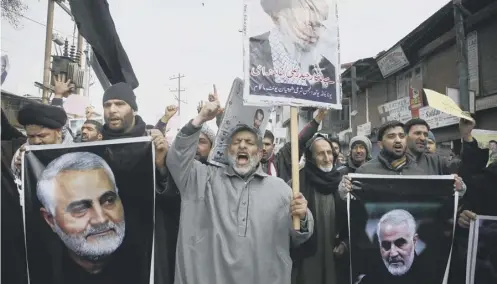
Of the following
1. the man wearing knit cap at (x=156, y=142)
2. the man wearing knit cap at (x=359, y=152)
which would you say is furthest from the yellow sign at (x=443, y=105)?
the man wearing knit cap at (x=156, y=142)

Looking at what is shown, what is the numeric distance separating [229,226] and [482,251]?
175 cm

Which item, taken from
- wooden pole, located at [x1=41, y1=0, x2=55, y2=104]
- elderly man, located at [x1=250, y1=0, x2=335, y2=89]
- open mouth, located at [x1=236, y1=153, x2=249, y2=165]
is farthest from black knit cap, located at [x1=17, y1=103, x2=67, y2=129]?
wooden pole, located at [x1=41, y1=0, x2=55, y2=104]

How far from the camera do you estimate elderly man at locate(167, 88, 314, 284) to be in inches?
102

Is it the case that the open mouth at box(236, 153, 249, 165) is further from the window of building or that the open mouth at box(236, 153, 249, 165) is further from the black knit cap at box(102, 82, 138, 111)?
the window of building

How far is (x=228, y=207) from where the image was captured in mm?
2689

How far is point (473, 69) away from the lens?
12.1 m

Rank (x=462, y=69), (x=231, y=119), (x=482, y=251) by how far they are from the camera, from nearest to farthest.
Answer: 1. (x=482, y=251)
2. (x=231, y=119)
3. (x=462, y=69)

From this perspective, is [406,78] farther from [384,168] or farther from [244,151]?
[244,151]

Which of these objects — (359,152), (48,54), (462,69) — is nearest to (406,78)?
(462,69)

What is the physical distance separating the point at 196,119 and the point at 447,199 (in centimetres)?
174

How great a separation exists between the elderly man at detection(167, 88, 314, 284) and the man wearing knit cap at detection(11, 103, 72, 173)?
0.73 metres

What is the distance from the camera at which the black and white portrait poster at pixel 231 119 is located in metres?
3.02

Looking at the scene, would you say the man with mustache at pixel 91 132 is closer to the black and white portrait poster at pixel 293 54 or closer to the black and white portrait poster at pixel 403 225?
the black and white portrait poster at pixel 293 54

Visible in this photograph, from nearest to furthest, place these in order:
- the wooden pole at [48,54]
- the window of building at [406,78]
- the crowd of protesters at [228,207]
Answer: the crowd of protesters at [228,207], the wooden pole at [48,54], the window of building at [406,78]
